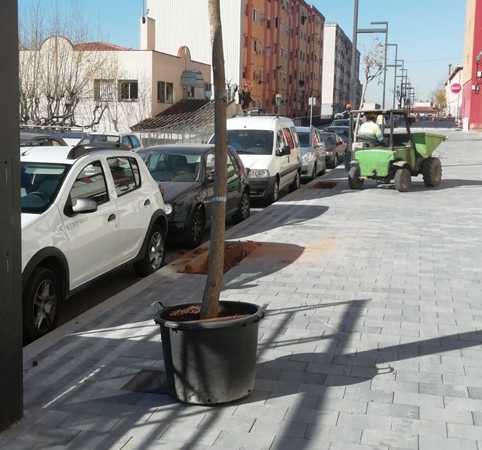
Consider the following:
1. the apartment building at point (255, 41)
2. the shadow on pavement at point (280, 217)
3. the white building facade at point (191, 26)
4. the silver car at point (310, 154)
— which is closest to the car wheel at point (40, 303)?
the shadow on pavement at point (280, 217)

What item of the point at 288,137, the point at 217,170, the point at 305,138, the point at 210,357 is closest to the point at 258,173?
the point at 288,137

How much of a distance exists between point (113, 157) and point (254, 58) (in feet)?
181

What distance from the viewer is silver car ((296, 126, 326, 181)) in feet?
66.9

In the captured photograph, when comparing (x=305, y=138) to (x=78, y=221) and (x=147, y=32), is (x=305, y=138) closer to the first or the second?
(x=78, y=221)

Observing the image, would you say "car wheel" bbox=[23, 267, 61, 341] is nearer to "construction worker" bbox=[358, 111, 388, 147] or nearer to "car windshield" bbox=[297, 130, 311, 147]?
"construction worker" bbox=[358, 111, 388, 147]

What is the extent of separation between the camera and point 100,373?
5043 millimetres

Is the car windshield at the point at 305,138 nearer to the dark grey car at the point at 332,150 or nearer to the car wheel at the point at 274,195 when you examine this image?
the dark grey car at the point at 332,150

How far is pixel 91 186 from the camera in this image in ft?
23.7

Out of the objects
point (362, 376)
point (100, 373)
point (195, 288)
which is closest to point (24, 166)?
point (195, 288)

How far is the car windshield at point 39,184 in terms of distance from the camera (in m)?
6.42

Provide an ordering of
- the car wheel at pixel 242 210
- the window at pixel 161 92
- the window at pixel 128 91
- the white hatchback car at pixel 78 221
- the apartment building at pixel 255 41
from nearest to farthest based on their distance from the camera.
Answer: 1. the white hatchback car at pixel 78 221
2. the car wheel at pixel 242 210
3. the window at pixel 128 91
4. the window at pixel 161 92
5. the apartment building at pixel 255 41

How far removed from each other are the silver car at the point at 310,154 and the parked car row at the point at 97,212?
8729 millimetres

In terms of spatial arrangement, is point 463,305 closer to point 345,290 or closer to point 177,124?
point 345,290

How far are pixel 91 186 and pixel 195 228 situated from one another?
11.7ft
